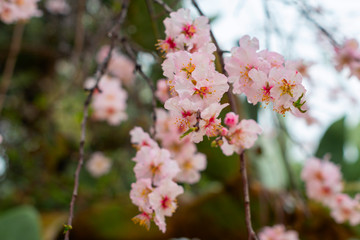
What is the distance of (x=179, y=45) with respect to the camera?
461 mm

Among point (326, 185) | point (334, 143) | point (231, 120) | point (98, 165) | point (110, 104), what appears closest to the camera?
point (231, 120)

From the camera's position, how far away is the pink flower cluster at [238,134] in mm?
466

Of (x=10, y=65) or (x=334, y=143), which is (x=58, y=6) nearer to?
(x=10, y=65)

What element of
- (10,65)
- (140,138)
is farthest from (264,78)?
(10,65)

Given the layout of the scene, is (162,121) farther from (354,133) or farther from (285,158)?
(354,133)

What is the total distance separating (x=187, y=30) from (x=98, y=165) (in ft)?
3.95

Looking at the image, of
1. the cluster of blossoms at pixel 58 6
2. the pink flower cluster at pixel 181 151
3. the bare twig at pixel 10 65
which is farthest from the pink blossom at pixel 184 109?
the cluster of blossoms at pixel 58 6

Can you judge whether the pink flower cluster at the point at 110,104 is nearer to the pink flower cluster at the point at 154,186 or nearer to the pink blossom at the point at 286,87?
the pink flower cluster at the point at 154,186

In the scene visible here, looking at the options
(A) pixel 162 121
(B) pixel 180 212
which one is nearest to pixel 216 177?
(B) pixel 180 212

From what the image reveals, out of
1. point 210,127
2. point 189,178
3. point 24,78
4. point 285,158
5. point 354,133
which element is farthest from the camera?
point 354,133

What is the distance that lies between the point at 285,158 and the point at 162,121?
0.30 m

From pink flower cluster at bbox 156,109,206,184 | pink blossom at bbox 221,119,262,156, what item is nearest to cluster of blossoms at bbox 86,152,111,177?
pink flower cluster at bbox 156,109,206,184

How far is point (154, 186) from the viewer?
503 mm

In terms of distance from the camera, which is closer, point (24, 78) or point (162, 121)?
point (162, 121)
